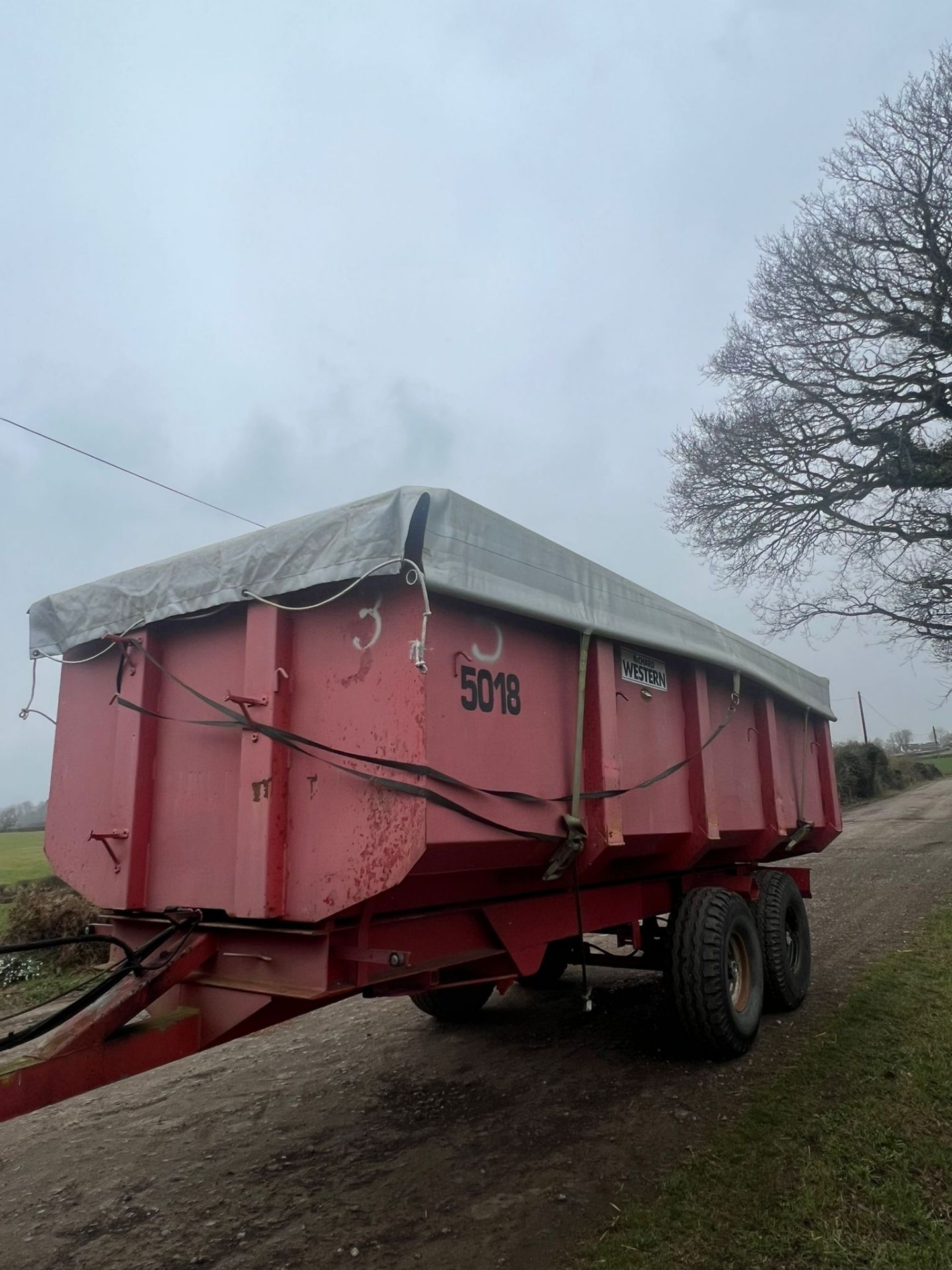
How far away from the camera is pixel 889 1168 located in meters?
3.64

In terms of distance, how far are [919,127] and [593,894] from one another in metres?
15.8

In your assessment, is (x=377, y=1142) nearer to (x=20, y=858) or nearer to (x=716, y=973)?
(x=716, y=973)

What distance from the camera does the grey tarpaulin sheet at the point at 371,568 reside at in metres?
3.22

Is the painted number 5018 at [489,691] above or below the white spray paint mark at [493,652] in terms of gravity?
below

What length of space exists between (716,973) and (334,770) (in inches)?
120

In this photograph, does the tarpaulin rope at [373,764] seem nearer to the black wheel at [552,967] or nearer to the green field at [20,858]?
the black wheel at [552,967]

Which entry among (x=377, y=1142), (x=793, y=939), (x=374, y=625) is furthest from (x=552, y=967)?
(x=374, y=625)

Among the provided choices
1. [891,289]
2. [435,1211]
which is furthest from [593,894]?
[891,289]

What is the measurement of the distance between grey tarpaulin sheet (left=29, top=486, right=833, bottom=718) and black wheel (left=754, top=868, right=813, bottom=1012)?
9.23ft

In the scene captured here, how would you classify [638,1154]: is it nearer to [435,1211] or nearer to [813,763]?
[435,1211]

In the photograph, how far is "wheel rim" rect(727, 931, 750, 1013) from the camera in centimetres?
545

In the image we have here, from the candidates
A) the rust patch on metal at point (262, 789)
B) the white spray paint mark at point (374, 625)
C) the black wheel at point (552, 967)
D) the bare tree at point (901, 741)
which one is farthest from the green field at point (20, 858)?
the bare tree at point (901, 741)

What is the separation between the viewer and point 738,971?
566 centimetres

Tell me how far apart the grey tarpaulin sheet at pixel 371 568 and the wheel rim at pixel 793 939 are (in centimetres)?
313
